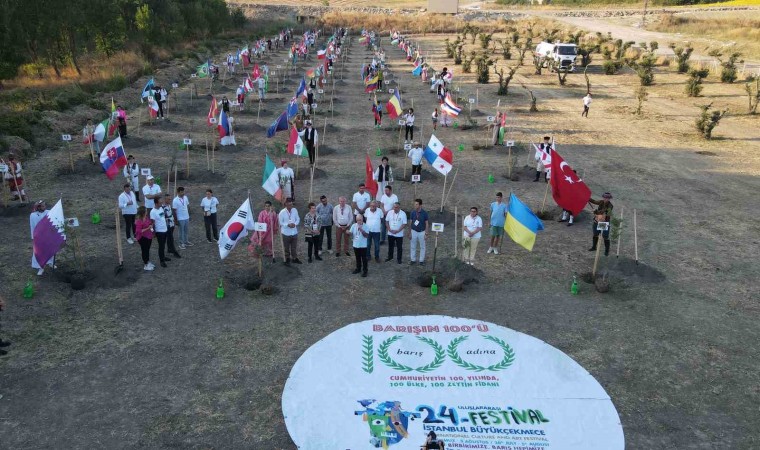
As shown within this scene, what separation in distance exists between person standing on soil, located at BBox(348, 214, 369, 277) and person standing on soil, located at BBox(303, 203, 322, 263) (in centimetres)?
100

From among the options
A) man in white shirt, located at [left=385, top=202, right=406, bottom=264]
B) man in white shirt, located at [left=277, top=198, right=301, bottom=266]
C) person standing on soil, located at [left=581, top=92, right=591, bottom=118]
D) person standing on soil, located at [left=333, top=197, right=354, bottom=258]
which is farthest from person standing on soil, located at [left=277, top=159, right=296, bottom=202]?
person standing on soil, located at [left=581, top=92, right=591, bottom=118]

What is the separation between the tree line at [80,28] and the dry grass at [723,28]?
159ft

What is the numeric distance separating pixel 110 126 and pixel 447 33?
217 feet

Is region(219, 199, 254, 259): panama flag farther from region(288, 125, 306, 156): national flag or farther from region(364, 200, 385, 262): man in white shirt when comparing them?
region(288, 125, 306, 156): national flag

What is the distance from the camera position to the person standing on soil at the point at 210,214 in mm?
14438

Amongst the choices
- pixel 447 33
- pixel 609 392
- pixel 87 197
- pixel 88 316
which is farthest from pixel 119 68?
pixel 447 33

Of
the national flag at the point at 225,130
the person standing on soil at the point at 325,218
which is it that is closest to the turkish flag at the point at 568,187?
the person standing on soil at the point at 325,218

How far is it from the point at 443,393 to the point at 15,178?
47.4 feet

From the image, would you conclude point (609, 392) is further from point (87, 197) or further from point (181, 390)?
point (87, 197)

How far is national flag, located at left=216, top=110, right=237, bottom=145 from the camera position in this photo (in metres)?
22.7

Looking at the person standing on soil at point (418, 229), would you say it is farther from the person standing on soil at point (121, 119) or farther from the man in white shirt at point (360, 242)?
the person standing on soil at point (121, 119)

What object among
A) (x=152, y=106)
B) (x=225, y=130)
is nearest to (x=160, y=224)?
(x=225, y=130)

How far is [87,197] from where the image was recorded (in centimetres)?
1805

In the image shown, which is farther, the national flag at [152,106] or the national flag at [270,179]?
the national flag at [152,106]
